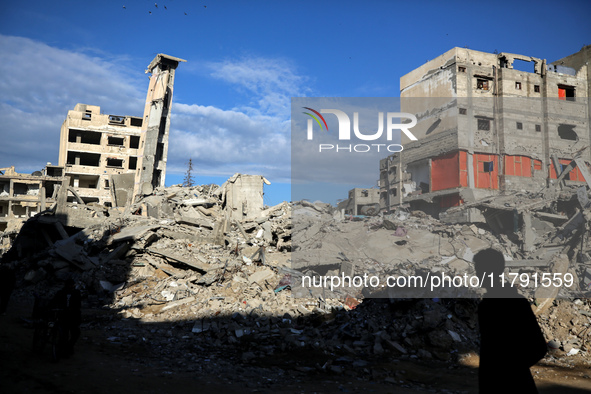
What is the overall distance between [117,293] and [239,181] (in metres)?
9.79

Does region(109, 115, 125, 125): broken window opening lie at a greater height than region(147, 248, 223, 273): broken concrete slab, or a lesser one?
greater

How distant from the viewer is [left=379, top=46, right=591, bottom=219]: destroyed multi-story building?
2488 centimetres

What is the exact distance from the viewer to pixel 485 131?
27.3 meters

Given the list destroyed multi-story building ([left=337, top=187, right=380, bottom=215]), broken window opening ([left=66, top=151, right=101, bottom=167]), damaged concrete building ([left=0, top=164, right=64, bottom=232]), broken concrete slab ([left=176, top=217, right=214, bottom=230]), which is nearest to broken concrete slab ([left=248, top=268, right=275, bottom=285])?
broken concrete slab ([left=176, top=217, right=214, bottom=230])

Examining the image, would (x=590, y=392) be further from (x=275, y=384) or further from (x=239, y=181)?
(x=239, y=181)

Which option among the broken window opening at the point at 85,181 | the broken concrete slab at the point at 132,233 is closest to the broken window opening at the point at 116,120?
the broken window opening at the point at 85,181

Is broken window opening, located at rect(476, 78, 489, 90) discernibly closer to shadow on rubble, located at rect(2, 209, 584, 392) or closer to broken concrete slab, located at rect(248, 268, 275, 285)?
shadow on rubble, located at rect(2, 209, 584, 392)

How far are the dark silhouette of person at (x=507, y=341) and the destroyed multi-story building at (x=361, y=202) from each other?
23.3 metres

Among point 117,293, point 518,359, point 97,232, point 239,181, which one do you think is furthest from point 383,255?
point 518,359

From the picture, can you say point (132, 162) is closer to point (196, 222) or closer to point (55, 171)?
point (55, 171)

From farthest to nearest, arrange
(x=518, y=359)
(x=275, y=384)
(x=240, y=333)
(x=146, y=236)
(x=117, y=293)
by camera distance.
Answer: (x=146, y=236) → (x=117, y=293) → (x=240, y=333) → (x=275, y=384) → (x=518, y=359)

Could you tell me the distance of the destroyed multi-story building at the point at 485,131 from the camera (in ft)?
81.6

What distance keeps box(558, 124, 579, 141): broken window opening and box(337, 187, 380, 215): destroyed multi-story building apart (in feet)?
53.3

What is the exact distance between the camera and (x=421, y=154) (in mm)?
26734
